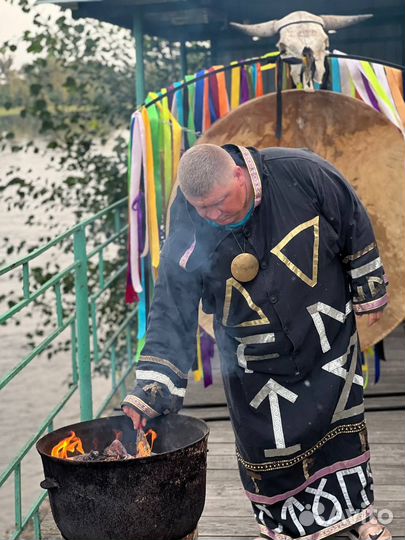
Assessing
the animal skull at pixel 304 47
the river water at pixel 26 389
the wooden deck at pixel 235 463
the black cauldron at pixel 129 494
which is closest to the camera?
the black cauldron at pixel 129 494

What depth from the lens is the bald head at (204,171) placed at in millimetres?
3312

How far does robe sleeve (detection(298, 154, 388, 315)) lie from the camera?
141 inches

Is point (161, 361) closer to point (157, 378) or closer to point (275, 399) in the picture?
point (157, 378)

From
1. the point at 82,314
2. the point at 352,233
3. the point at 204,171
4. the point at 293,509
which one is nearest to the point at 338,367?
the point at 352,233

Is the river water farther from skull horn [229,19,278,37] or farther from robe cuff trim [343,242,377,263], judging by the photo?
robe cuff trim [343,242,377,263]

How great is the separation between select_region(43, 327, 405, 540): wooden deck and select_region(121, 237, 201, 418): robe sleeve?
894 mm

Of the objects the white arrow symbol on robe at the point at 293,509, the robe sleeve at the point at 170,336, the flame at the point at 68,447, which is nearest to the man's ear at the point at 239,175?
the robe sleeve at the point at 170,336

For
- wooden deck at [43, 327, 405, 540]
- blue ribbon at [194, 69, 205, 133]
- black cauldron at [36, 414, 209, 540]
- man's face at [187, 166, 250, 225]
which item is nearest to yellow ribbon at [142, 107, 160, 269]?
blue ribbon at [194, 69, 205, 133]

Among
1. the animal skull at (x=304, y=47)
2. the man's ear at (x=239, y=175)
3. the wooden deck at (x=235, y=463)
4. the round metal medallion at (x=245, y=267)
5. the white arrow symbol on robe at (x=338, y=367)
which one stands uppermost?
the animal skull at (x=304, y=47)

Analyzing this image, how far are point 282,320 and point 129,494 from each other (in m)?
0.91

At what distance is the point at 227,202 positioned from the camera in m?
3.37

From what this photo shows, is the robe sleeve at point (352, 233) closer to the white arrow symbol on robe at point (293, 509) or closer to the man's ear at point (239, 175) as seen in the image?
the man's ear at point (239, 175)

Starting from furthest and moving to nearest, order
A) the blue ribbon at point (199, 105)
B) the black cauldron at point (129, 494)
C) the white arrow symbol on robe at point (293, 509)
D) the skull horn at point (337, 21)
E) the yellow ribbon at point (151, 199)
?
the skull horn at point (337, 21) → the blue ribbon at point (199, 105) → the yellow ribbon at point (151, 199) → the white arrow symbol on robe at point (293, 509) → the black cauldron at point (129, 494)

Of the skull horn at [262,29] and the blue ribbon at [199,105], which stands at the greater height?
the skull horn at [262,29]
